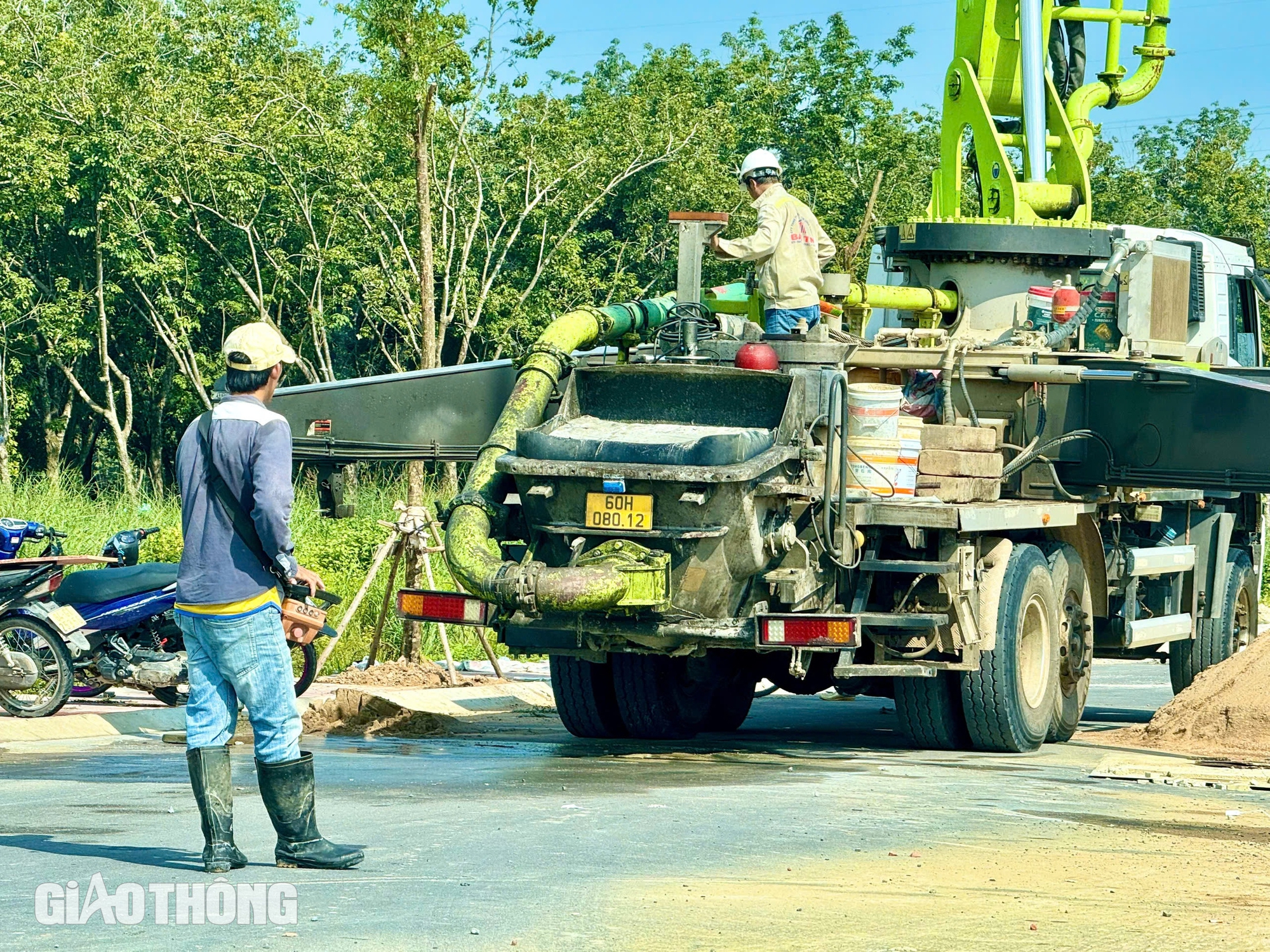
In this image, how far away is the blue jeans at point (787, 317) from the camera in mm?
10742

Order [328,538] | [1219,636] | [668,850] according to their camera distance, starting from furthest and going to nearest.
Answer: [328,538], [1219,636], [668,850]

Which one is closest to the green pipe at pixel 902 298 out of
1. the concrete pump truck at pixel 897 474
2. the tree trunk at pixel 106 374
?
the concrete pump truck at pixel 897 474

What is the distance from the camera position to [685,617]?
9.60 m

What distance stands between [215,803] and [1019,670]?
5.45 metres

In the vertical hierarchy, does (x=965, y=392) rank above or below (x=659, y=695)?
above

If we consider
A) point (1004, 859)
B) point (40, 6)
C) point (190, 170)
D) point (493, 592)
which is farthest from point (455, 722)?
point (40, 6)

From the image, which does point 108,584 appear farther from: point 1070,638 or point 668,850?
point 668,850

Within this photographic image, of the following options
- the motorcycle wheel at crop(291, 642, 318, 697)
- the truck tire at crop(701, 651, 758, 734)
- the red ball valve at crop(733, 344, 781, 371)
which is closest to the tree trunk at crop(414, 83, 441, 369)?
the motorcycle wheel at crop(291, 642, 318, 697)

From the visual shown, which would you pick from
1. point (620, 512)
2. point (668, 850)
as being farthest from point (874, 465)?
point (668, 850)

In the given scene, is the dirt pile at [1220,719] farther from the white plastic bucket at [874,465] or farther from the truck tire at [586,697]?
the truck tire at [586,697]

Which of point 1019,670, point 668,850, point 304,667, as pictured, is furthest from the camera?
point 304,667

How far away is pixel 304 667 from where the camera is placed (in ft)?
42.0

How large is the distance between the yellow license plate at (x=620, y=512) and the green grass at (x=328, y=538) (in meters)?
5.48

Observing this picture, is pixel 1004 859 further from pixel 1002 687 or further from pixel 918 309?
pixel 918 309
